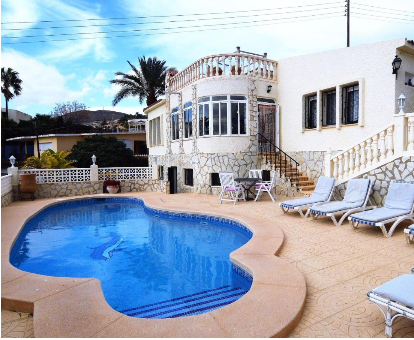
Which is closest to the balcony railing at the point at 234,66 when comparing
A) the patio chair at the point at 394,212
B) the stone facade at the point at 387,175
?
the stone facade at the point at 387,175

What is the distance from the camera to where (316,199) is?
9625 mm

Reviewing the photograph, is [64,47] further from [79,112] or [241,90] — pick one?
[79,112]

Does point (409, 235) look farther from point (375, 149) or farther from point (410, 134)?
point (375, 149)

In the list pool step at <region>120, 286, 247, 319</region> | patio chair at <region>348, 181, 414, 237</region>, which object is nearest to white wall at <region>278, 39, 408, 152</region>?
patio chair at <region>348, 181, 414, 237</region>

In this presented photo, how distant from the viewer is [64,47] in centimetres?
292

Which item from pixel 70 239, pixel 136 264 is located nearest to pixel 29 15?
pixel 136 264

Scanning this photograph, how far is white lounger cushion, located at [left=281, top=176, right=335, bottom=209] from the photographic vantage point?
30.7 feet

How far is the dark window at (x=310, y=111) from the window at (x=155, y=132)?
10231 millimetres

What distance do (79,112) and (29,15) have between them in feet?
150

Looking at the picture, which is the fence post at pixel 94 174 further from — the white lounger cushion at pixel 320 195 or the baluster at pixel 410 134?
the baluster at pixel 410 134

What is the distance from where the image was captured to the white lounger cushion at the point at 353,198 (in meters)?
8.34

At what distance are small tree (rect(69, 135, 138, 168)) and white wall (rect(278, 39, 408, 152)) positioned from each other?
1466 cm

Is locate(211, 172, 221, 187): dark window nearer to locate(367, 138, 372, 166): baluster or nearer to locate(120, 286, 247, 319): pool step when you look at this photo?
locate(367, 138, 372, 166): baluster

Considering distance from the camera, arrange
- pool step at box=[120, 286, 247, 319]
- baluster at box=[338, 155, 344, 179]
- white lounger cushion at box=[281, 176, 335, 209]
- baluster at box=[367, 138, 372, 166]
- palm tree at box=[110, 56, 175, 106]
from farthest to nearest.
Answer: palm tree at box=[110, 56, 175, 106], baluster at box=[338, 155, 344, 179], baluster at box=[367, 138, 372, 166], white lounger cushion at box=[281, 176, 335, 209], pool step at box=[120, 286, 247, 319]
